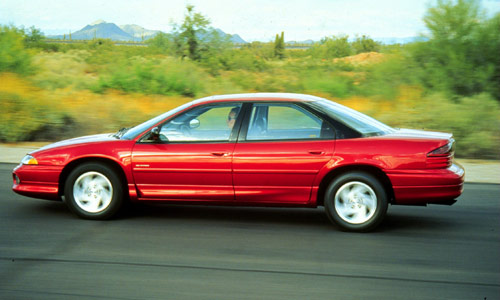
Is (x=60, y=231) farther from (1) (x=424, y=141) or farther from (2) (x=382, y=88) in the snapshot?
(2) (x=382, y=88)

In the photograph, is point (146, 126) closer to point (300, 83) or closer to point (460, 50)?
point (460, 50)

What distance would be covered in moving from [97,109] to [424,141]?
38.4ft

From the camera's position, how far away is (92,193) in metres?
6.85

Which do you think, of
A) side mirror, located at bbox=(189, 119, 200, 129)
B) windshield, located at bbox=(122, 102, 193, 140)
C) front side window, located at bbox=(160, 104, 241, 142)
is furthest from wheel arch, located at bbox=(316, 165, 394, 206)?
windshield, located at bbox=(122, 102, 193, 140)

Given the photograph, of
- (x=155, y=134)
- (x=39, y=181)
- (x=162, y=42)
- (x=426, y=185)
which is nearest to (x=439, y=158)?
(x=426, y=185)

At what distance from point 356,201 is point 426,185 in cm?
75

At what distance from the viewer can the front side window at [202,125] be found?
22.1 ft

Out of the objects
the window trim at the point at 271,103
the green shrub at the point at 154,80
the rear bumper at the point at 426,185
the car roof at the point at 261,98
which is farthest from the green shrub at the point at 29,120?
the rear bumper at the point at 426,185

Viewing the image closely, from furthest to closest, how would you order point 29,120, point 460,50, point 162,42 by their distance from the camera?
point 162,42 < point 460,50 < point 29,120

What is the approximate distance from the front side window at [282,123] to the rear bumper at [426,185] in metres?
0.99

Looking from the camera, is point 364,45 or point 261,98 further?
point 364,45

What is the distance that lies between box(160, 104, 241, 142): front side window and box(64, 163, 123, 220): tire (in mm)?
828

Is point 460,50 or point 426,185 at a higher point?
point 460,50

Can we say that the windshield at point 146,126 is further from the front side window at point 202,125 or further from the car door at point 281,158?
the car door at point 281,158
